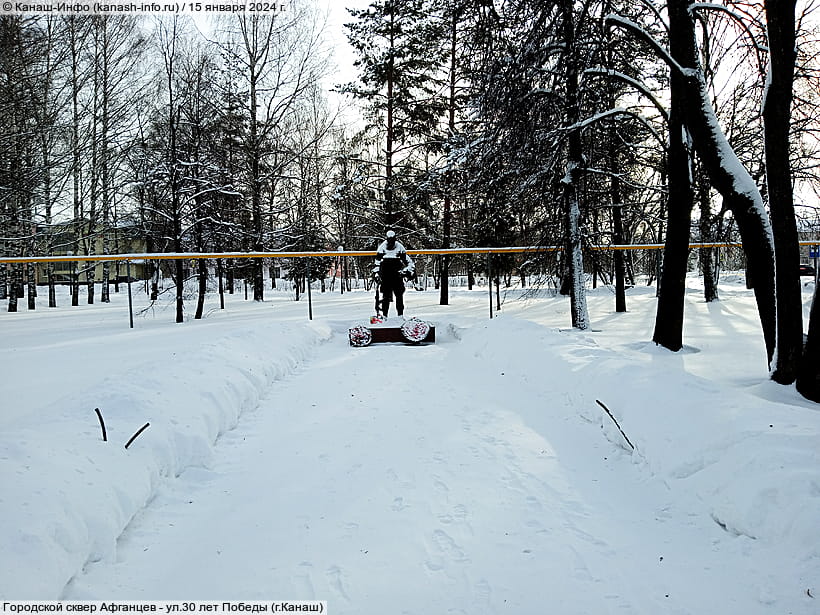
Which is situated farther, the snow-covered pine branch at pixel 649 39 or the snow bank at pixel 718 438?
the snow-covered pine branch at pixel 649 39

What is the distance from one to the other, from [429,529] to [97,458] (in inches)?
80.7

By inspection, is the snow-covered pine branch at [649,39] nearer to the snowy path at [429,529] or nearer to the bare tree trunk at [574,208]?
the bare tree trunk at [574,208]

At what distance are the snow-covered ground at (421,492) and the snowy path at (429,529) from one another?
0.05 ft

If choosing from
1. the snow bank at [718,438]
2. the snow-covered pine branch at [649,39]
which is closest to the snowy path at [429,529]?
the snow bank at [718,438]

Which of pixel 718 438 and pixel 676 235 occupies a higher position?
pixel 676 235

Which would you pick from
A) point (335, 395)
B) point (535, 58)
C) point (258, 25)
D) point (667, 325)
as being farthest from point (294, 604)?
point (258, 25)

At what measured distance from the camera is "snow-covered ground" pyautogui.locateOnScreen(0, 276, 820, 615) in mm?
2502

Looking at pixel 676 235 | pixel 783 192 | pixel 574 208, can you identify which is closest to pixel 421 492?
pixel 783 192

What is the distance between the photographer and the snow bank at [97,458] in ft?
7.88

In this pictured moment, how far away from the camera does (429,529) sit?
10.0 ft

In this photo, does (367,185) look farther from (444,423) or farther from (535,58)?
(444,423)

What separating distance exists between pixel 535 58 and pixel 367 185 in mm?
11954

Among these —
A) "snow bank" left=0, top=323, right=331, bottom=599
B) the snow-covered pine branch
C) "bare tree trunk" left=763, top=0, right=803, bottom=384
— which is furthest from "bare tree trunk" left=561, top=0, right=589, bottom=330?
"snow bank" left=0, top=323, right=331, bottom=599

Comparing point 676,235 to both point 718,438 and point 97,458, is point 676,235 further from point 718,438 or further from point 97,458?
point 97,458
